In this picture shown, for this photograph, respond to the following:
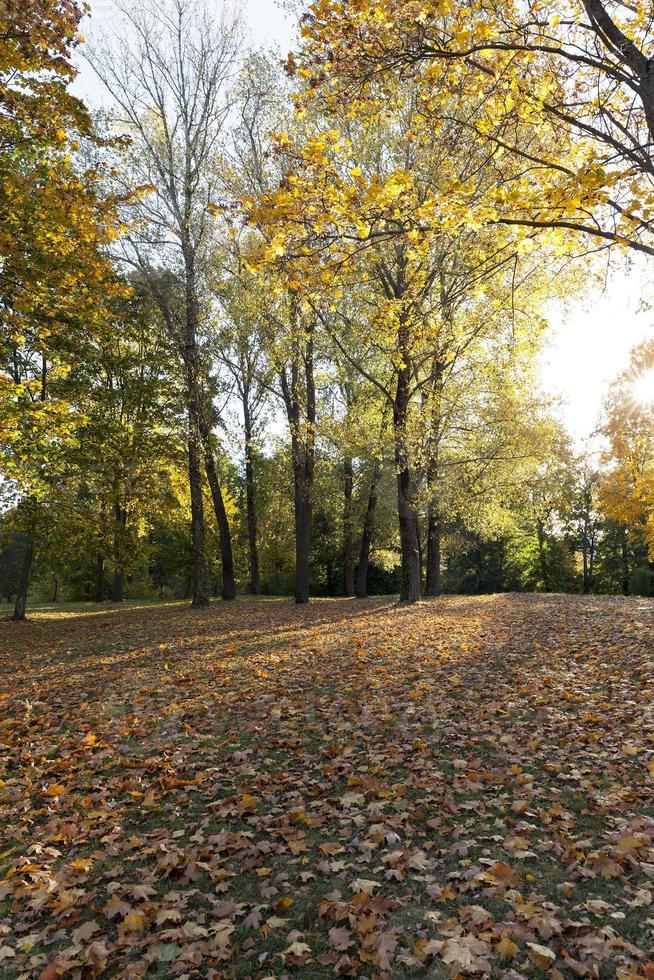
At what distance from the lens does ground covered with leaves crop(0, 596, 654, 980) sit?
3.04 metres

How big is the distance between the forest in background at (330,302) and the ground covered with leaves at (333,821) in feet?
15.6

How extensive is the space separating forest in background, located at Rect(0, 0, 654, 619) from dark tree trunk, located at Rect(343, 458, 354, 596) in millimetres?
170

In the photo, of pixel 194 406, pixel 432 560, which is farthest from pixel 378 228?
pixel 432 560

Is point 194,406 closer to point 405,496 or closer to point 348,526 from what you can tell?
point 405,496

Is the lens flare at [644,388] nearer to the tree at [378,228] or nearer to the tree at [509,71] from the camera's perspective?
the tree at [378,228]

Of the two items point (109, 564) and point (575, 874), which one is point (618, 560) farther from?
point (575, 874)

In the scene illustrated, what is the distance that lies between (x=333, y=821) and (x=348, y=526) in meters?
26.2

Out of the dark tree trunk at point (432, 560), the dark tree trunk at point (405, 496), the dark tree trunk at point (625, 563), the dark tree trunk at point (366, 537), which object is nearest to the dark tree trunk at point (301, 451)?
the dark tree trunk at point (405, 496)

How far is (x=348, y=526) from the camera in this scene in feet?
100

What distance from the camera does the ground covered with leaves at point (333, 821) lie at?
304 cm

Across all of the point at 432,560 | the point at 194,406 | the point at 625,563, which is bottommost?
the point at 625,563

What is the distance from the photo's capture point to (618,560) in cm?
3916

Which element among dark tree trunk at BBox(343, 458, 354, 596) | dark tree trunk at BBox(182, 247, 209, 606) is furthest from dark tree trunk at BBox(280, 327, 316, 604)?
dark tree trunk at BBox(343, 458, 354, 596)

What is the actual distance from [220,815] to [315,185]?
5.72 metres
